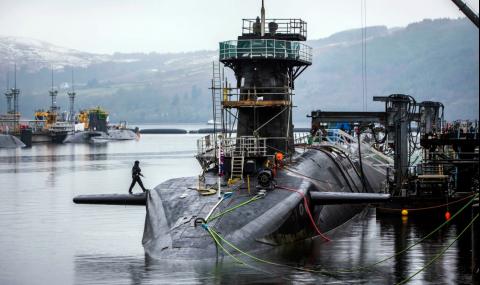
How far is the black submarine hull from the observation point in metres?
33.2

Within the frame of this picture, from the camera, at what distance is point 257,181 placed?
40125mm

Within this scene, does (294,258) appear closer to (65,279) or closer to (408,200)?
(65,279)

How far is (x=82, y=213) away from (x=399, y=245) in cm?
2064

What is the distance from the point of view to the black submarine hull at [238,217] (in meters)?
33.2

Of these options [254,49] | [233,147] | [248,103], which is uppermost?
[254,49]

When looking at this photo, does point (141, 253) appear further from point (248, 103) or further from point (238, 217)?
point (248, 103)

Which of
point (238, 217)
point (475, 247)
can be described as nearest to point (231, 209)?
point (238, 217)

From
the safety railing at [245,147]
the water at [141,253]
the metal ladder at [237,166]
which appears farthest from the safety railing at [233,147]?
the water at [141,253]

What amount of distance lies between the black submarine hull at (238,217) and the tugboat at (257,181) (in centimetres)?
4

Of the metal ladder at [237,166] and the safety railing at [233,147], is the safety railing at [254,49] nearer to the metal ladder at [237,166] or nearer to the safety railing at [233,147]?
the safety railing at [233,147]

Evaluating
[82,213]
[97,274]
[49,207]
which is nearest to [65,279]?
[97,274]

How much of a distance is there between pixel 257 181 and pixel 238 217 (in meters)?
5.52

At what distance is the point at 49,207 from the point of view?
58781 millimetres

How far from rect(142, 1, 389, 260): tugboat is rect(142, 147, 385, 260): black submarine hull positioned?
0.04 metres
